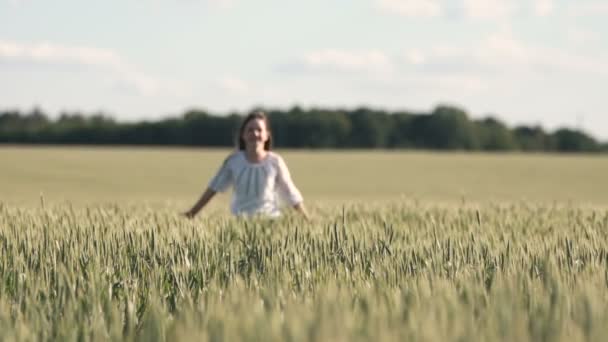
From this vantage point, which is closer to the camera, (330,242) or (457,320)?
(457,320)

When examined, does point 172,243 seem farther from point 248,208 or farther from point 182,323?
point 248,208

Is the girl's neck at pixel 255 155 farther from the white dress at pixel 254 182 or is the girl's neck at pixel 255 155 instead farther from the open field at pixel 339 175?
the open field at pixel 339 175

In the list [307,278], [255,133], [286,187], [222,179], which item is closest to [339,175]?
[222,179]

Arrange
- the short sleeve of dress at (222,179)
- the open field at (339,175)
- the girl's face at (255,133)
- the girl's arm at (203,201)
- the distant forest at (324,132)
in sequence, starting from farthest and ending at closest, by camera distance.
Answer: the distant forest at (324,132) < the open field at (339,175) < the short sleeve of dress at (222,179) < the girl's face at (255,133) < the girl's arm at (203,201)

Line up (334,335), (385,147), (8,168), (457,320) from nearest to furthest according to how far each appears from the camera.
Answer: (334,335) → (457,320) → (8,168) → (385,147)

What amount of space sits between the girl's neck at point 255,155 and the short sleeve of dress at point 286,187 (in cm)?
13

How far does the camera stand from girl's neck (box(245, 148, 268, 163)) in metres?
7.16

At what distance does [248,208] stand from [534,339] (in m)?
5.18

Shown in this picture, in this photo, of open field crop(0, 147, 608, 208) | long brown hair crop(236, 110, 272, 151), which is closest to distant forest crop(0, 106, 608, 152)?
open field crop(0, 147, 608, 208)

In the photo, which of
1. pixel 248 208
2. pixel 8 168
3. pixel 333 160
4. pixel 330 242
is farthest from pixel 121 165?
pixel 330 242

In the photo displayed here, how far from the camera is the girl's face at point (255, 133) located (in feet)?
22.8

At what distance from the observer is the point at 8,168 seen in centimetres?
2552

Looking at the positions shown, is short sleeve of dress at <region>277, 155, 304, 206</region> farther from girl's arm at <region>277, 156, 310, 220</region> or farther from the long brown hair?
the long brown hair

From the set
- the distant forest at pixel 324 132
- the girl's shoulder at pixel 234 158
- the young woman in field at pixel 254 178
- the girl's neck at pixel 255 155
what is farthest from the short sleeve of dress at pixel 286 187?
the distant forest at pixel 324 132
